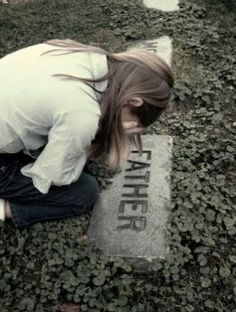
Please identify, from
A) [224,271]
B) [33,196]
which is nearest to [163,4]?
[33,196]

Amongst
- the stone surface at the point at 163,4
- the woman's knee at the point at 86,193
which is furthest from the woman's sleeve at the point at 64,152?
the stone surface at the point at 163,4

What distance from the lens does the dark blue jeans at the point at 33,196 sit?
282 cm

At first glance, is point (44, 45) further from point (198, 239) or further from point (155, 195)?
point (198, 239)

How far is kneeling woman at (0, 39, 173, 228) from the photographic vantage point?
236cm

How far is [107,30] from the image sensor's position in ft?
14.9

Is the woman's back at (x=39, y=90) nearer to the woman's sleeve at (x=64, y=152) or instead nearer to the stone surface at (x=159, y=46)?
the woman's sleeve at (x=64, y=152)

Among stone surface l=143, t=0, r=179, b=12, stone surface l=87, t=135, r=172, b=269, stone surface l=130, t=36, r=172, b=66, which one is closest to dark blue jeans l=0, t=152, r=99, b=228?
stone surface l=87, t=135, r=172, b=269

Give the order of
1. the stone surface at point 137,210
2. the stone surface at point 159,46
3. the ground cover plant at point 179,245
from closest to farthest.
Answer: the ground cover plant at point 179,245
the stone surface at point 137,210
the stone surface at point 159,46

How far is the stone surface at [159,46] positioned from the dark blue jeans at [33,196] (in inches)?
59.3

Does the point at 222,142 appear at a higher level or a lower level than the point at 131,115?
lower

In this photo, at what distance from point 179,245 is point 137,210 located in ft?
1.00

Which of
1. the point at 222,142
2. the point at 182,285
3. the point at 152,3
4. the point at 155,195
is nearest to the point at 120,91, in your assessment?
the point at 155,195

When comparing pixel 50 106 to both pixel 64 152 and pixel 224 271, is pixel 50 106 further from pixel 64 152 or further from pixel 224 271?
pixel 224 271

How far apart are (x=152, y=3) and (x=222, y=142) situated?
200 cm
